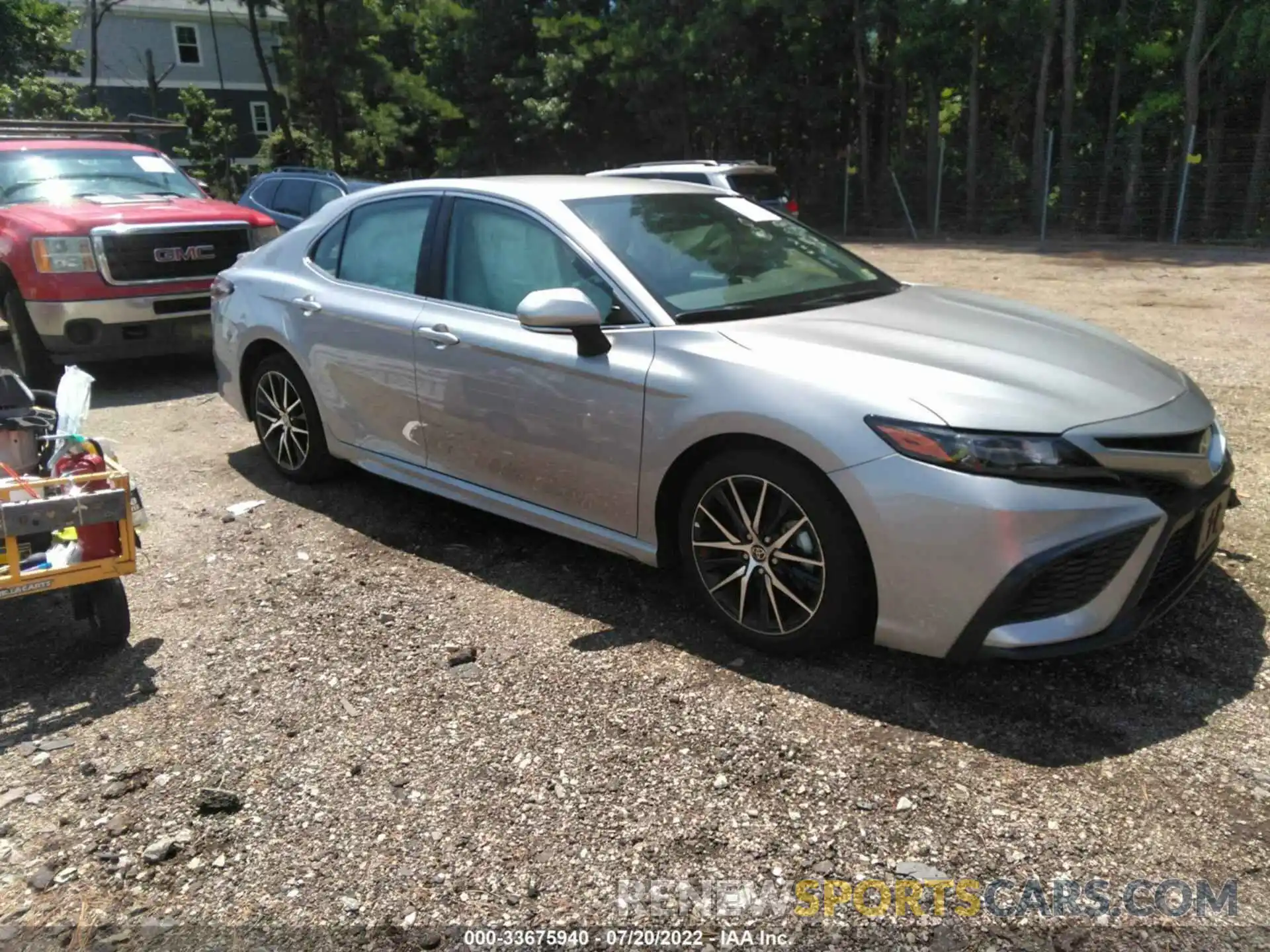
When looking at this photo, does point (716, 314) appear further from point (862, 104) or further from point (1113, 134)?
point (862, 104)

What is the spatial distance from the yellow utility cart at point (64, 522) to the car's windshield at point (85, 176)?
5.93m

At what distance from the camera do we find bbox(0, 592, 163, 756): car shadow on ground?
3391 mm

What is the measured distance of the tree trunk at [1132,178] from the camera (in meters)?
20.4

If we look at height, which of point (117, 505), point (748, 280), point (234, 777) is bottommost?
point (234, 777)

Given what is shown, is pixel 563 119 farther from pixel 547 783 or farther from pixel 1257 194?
pixel 547 783

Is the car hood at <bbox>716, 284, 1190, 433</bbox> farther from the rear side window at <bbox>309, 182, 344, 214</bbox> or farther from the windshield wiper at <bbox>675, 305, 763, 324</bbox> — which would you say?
the rear side window at <bbox>309, 182, 344, 214</bbox>

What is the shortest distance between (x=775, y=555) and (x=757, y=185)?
11068 mm

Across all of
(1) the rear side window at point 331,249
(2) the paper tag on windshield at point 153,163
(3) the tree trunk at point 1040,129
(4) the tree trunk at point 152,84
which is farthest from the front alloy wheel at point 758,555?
(4) the tree trunk at point 152,84

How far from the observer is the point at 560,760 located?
10.1ft

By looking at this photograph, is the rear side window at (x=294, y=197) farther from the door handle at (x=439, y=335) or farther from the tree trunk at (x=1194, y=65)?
the tree trunk at (x=1194, y=65)

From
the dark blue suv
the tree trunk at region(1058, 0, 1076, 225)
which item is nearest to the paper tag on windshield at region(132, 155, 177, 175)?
the dark blue suv

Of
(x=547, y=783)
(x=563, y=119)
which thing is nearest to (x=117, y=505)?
(x=547, y=783)

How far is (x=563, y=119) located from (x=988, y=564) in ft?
92.5

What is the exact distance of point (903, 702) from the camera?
3295mm
